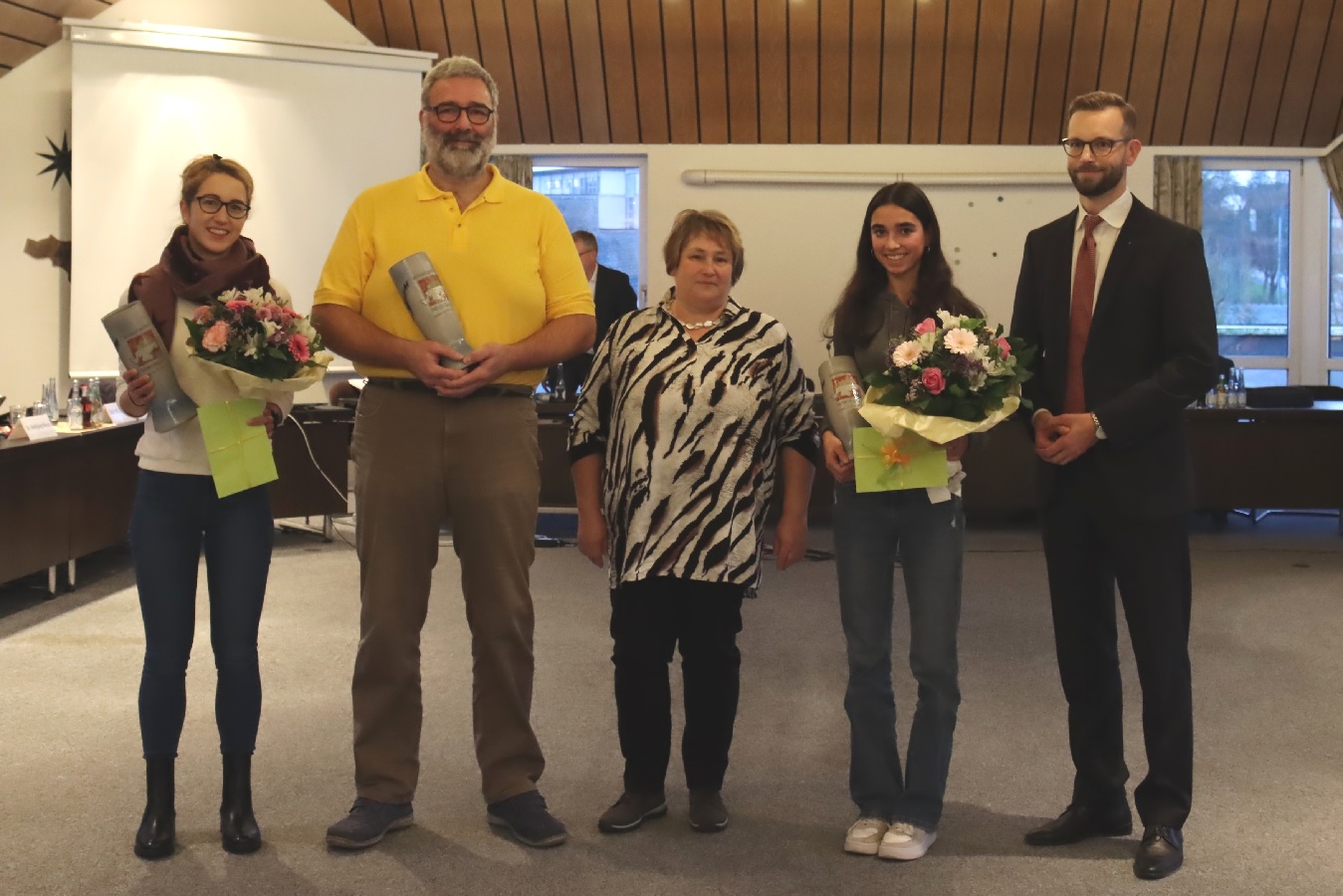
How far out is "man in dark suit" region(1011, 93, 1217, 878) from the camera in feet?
8.96

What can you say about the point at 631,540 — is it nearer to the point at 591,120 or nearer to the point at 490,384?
the point at 490,384

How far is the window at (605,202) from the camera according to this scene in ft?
32.1

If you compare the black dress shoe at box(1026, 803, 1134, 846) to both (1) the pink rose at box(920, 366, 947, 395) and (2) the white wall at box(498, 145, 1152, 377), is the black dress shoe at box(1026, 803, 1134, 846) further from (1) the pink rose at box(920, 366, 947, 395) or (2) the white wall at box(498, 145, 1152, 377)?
(2) the white wall at box(498, 145, 1152, 377)

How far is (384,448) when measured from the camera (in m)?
2.87

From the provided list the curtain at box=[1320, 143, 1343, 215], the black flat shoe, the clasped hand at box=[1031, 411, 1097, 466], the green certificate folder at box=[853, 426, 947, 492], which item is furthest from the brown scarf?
the curtain at box=[1320, 143, 1343, 215]

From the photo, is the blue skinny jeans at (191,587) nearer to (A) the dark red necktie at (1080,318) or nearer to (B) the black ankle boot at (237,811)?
(B) the black ankle boot at (237,811)

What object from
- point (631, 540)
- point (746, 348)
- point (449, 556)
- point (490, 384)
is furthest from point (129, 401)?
point (449, 556)

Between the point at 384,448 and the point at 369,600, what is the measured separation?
0.34 meters

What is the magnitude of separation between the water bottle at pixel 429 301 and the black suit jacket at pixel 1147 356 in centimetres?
130

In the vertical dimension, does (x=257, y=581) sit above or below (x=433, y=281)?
below

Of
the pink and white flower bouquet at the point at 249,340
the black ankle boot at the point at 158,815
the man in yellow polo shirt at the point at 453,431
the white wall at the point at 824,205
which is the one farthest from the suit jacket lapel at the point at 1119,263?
the white wall at the point at 824,205

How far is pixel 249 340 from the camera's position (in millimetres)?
2760

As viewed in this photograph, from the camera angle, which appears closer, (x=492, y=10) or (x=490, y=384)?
(x=490, y=384)

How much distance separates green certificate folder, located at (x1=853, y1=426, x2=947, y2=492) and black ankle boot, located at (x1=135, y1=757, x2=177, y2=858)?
164cm
